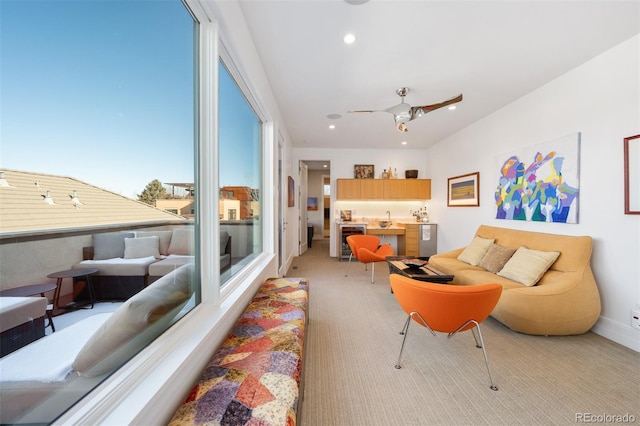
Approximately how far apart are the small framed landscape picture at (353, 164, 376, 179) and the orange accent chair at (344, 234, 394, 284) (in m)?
2.20

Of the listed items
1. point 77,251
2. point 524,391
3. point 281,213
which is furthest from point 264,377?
point 281,213

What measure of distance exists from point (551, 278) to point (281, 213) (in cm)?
374

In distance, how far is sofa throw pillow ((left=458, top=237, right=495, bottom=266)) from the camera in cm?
394

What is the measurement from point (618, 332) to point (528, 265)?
0.88m

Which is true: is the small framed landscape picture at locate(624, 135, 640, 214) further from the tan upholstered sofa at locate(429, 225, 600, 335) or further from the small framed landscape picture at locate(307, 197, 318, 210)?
the small framed landscape picture at locate(307, 197, 318, 210)

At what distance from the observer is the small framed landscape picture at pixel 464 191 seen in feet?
15.6

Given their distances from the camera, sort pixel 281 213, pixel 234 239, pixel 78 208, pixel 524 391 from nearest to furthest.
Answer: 1. pixel 78 208
2. pixel 524 391
3. pixel 234 239
4. pixel 281 213

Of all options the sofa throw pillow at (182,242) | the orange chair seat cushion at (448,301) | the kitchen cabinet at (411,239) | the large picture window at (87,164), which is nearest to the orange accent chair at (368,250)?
the kitchen cabinet at (411,239)

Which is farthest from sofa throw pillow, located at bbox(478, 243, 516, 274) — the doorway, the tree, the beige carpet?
the doorway

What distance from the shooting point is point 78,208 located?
2.58ft

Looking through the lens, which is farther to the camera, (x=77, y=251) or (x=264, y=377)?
(x=264, y=377)

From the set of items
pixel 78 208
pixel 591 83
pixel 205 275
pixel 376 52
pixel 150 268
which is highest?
pixel 376 52

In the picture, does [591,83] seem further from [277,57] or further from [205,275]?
[205,275]

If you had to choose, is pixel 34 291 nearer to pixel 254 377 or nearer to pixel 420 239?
pixel 254 377
